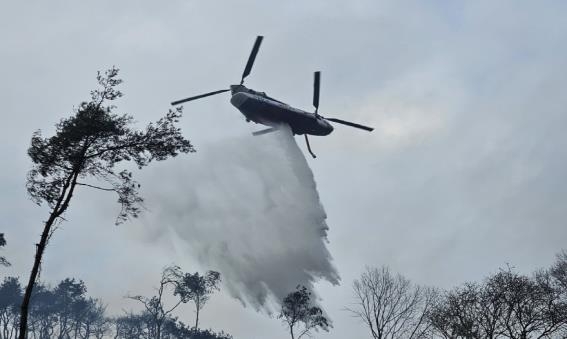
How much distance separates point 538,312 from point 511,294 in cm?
208

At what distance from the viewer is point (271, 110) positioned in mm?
36188

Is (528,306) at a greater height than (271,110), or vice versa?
(271,110)

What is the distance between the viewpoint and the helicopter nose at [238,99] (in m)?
35.2

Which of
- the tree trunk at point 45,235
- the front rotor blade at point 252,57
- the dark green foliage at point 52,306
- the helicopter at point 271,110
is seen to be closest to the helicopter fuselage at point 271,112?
the helicopter at point 271,110

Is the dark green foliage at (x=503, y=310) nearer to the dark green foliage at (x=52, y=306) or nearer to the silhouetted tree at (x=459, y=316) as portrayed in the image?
the silhouetted tree at (x=459, y=316)

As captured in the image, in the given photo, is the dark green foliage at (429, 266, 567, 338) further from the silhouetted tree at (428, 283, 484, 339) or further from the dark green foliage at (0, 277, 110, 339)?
the dark green foliage at (0, 277, 110, 339)

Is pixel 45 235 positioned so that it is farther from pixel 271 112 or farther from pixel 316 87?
pixel 316 87

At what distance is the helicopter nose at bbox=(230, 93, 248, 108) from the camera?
116 ft

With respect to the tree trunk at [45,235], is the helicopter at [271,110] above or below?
above

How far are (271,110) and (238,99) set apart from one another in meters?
2.94

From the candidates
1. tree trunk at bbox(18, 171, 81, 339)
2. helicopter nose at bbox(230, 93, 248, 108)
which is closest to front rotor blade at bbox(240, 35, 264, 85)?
helicopter nose at bbox(230, 93, 248, 108)

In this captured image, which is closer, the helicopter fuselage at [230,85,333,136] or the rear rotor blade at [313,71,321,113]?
the helicopter fuselage at [230,85,333,136]

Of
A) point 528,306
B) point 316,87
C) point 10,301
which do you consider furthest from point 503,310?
→ point 10,301

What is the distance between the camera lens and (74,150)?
1900 centimetres
